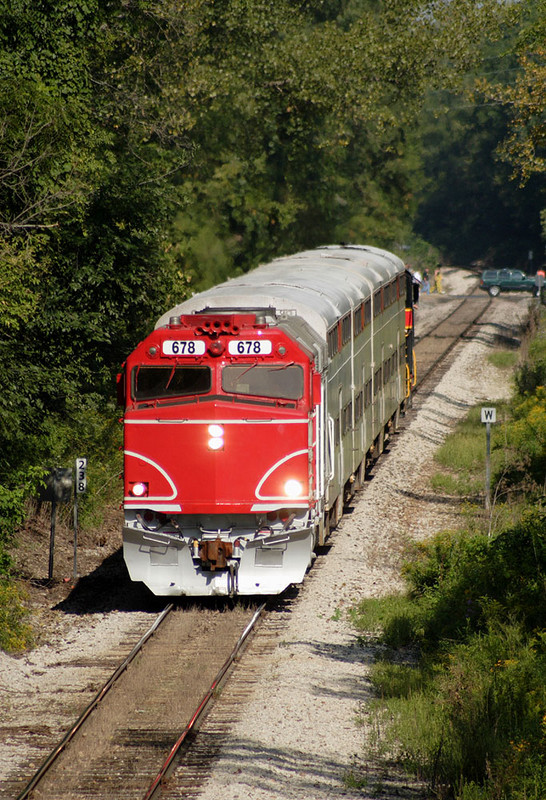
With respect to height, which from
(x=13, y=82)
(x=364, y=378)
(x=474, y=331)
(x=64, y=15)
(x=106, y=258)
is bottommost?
(x=474, y=331)

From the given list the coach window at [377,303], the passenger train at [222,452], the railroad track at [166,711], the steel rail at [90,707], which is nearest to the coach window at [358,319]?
the coach window at [377,303]

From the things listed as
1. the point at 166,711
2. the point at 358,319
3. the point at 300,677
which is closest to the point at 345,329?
the point at 358,319

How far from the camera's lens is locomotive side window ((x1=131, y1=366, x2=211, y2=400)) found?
14.0 meters

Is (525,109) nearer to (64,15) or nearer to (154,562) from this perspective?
(64,15)

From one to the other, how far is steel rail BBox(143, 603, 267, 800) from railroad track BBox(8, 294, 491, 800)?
→ 0.01m

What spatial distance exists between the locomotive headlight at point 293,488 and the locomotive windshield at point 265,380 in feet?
3.69

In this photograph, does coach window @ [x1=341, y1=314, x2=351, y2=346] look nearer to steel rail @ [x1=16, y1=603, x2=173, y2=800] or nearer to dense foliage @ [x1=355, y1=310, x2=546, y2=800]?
dense foliage @ [x1=355, y1=310, x2=546, y2=800]

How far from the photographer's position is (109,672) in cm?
1270

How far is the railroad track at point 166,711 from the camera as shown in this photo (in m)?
9.71

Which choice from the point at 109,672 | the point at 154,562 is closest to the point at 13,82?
the point at 154,562

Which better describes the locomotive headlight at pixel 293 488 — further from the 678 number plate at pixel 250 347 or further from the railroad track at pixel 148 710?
the railroad track at pixel 148 710

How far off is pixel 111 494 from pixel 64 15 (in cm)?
915

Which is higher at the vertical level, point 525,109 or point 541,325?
point 525,109

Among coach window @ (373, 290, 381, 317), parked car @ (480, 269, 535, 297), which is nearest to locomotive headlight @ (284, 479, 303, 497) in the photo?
coach window @ (373, 290, 381, 317)
